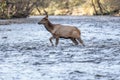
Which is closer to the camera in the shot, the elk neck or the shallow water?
the shallow water

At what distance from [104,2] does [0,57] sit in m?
95.9

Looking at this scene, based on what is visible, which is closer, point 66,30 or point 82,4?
point 66,30

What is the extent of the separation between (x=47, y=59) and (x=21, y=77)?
5.26m

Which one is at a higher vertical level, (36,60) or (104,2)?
(36,60)

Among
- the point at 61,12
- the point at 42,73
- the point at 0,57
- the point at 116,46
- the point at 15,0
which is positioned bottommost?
the point at 61,12

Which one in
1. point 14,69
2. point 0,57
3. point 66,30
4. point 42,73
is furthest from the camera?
point 66,30

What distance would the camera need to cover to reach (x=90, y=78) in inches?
623

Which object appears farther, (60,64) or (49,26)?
(49,26)

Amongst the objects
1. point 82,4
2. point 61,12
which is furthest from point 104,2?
point 61,12

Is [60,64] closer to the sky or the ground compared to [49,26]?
closer to the sky

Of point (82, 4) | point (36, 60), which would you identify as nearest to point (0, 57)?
point (36, 60)

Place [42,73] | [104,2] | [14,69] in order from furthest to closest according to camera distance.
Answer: [104,2] → [14,69] → [42,73]

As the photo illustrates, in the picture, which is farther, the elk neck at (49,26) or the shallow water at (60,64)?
the elk neck at (49,26)

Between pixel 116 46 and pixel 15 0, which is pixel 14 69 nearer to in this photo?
pixel 116 46
